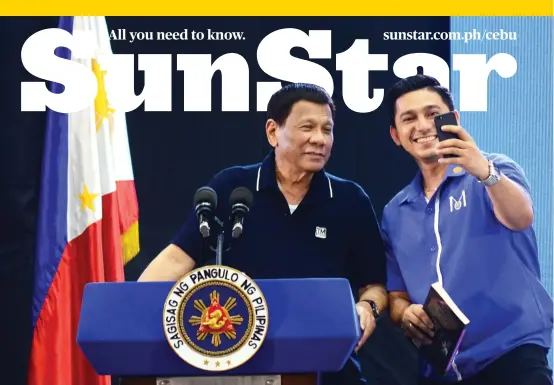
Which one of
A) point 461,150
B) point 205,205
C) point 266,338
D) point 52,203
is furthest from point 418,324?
point 52,203

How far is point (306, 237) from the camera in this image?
307 cm

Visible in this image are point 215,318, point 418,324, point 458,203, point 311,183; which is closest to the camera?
point 215,318

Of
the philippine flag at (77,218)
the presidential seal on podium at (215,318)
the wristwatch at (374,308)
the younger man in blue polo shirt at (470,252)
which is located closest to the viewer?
the presidential seal on podium at (215,318)

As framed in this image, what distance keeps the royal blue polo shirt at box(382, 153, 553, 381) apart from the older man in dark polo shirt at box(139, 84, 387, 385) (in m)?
0.13

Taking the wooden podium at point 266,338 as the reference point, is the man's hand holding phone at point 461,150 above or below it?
above

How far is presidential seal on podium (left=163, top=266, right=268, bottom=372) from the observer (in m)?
2.13

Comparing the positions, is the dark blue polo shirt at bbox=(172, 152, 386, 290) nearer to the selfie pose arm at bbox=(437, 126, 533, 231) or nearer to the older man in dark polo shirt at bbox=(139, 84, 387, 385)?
the older man in dark polo shirt at bbox=(139, 84, 387, 385)

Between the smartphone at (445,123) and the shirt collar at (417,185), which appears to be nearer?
the smartphone at (445,123)

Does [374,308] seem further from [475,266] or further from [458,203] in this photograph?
[458,203]

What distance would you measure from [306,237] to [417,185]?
0.50 meters

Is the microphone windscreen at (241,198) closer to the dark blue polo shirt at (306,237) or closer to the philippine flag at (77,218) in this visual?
the dark blue polo shirt at (306,237)

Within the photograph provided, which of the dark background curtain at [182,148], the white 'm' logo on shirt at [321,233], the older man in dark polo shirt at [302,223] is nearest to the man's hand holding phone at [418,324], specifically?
the older man in dark polo shirt at [302,223]

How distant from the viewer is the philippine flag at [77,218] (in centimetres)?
351

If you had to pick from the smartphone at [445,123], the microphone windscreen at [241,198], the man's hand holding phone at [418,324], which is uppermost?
the smartphone at [445,123]
